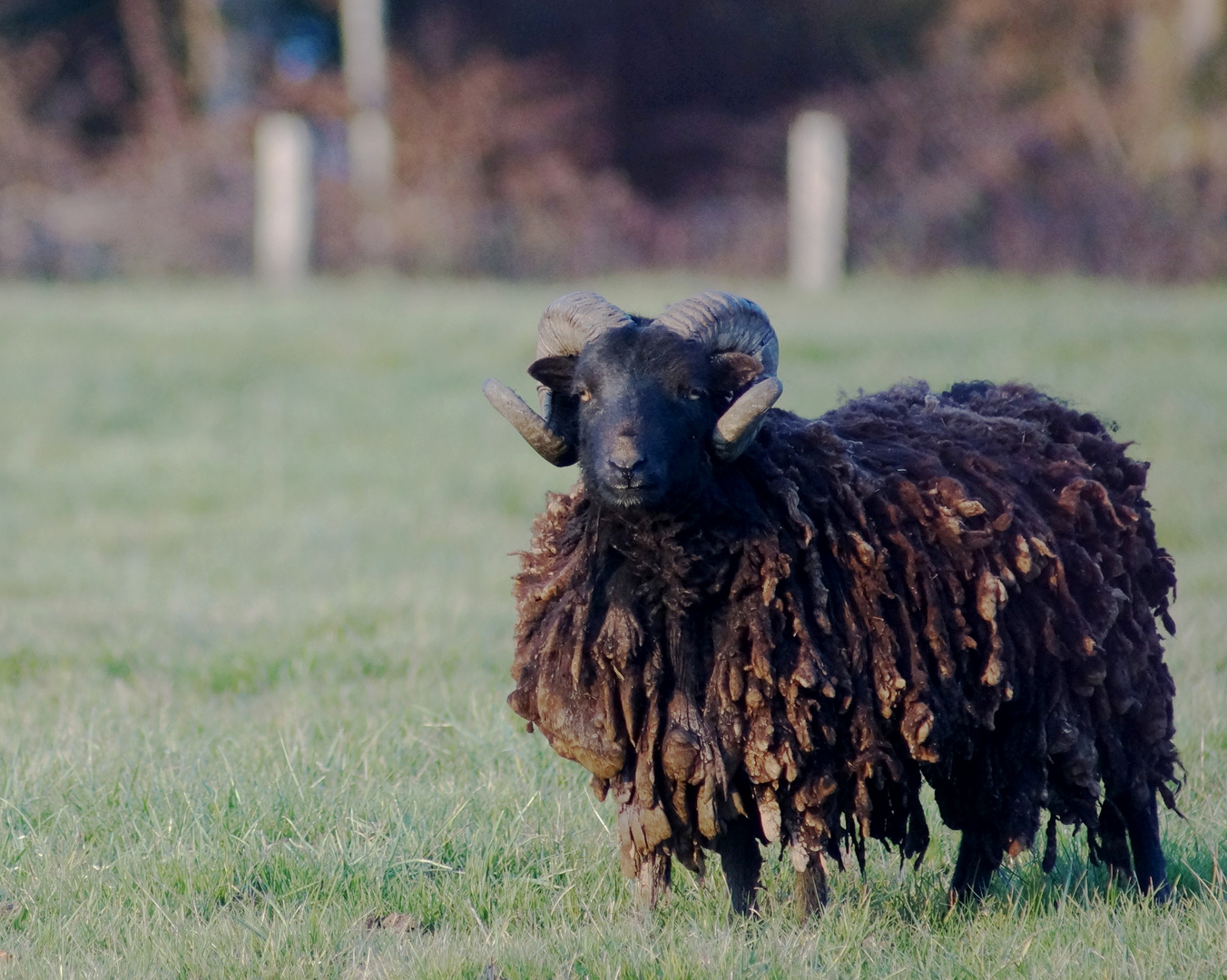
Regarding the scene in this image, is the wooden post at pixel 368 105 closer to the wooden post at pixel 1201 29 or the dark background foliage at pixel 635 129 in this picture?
the dark background foliage at pixel 635 129

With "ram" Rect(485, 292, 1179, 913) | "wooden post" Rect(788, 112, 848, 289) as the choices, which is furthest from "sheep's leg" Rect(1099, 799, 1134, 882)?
"wooden post" Rect(788, 112, 848, 289)

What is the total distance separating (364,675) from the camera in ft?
22.6

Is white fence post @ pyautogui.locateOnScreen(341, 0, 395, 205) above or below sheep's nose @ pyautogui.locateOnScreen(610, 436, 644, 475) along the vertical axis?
above

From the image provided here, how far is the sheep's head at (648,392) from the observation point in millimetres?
4207

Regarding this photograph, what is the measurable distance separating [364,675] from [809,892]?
3.08 meters

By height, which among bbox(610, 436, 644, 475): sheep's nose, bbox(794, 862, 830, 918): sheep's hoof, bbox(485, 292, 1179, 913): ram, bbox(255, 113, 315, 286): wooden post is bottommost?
bbox(794, 862, 830, 918): sheep's hoof

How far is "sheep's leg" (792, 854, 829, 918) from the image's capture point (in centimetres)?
429

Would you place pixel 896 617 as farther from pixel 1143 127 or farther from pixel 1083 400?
pixel 1143 127

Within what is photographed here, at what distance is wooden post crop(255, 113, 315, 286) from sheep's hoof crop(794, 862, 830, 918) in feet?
55.6

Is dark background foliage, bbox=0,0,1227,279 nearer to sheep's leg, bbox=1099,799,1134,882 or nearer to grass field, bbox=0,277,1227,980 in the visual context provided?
grass field, bbox=0,277,1227,980

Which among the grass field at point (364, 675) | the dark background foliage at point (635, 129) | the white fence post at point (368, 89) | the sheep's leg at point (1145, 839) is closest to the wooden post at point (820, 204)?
the dark background foliage at point (635, 129)

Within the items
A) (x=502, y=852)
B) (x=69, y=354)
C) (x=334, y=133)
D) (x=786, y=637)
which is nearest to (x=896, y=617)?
(x=786, y=637)

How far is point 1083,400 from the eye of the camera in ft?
42.5

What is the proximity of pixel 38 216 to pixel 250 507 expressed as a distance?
12066mm
